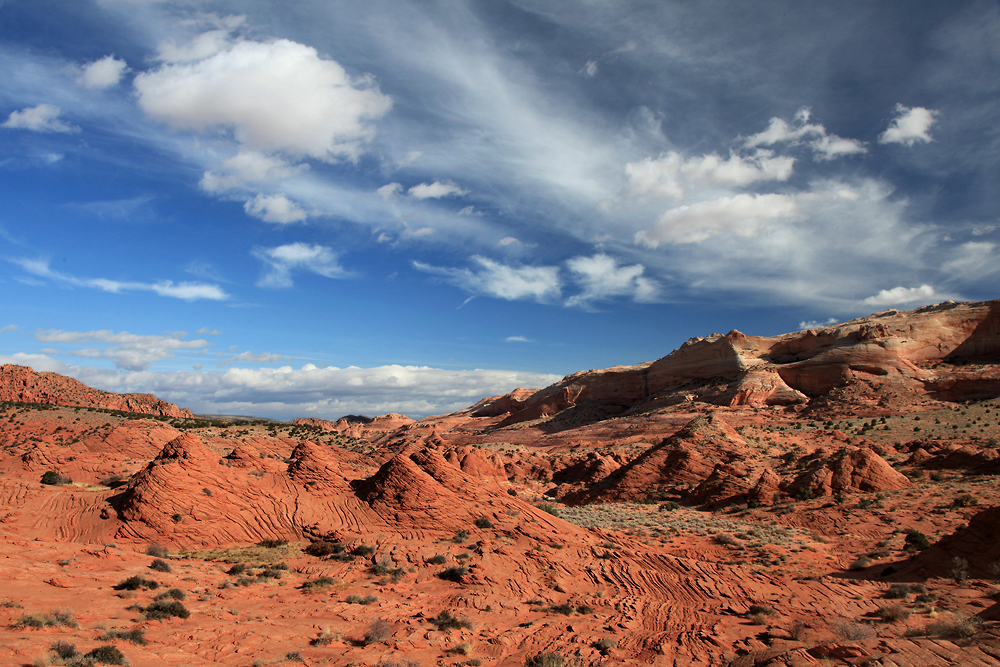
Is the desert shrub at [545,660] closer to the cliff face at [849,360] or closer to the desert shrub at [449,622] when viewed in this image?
the desert shrub at [449,622]

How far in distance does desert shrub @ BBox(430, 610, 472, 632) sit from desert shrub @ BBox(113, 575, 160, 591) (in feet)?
21.2

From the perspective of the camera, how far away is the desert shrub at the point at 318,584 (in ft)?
42.2

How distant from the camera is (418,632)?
10.8 metres

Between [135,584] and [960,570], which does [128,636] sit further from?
[960,570]

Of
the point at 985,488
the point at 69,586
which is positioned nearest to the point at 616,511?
the point at 985,488

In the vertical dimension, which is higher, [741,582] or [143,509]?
[143,509]

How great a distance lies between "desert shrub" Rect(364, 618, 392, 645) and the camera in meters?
10.2

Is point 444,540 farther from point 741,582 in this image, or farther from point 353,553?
point 741,582

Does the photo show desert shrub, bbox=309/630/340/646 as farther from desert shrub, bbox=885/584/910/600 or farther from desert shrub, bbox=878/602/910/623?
desert shrub, bbox=885/584/910/600

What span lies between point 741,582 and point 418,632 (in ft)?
28.5

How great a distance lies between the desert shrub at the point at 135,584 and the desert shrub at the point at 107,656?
4256 millimetres

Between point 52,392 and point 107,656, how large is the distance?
80.9m

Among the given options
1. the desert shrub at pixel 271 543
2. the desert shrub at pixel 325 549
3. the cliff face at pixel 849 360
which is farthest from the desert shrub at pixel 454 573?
the cliff face at pixel 849 360

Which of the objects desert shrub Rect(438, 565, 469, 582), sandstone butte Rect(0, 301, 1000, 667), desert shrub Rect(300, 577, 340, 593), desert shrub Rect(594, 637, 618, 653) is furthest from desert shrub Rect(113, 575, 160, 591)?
desert shrub Rect(594, 637, 618, 653)
